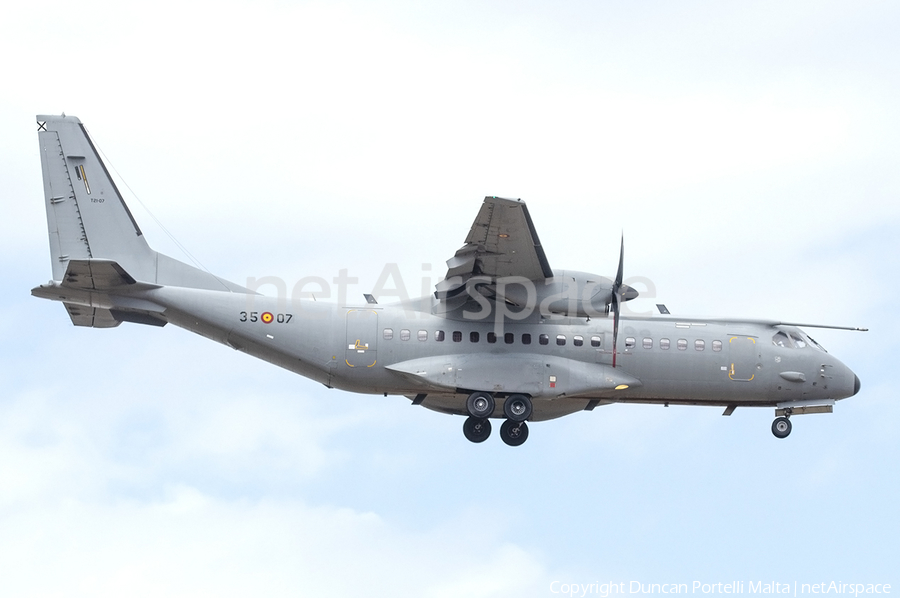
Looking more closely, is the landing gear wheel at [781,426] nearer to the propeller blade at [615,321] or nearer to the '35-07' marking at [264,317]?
the propeller blade at [615,321]

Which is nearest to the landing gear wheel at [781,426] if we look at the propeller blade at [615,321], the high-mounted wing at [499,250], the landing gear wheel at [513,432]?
the propeller blade at [615,321]

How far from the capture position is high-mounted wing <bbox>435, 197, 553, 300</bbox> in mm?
24875

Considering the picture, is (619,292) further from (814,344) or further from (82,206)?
(82,206)

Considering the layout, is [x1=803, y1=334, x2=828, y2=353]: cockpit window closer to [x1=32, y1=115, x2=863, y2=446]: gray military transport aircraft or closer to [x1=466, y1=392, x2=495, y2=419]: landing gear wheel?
[x1=32, y1=115, x2=863, y2=446]: gray military transport aircraft

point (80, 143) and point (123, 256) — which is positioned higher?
point (80, 143)

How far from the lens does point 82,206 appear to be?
2816 centimetres

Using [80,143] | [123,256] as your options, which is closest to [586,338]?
[123,256]

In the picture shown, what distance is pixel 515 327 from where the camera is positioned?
2830 cm

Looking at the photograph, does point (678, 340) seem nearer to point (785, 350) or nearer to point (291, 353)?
point (785, 350)

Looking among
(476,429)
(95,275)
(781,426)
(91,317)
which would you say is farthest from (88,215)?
(781,426)

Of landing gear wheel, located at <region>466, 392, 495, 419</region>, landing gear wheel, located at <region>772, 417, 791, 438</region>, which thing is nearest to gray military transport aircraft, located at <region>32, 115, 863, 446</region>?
landing gear wheel, located at <region>466, 392, 495, 419</region>

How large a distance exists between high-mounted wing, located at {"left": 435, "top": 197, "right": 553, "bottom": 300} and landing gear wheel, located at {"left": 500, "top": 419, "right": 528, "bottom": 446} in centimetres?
359

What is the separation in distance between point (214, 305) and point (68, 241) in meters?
3.85

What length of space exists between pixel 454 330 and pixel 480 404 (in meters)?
1.85
